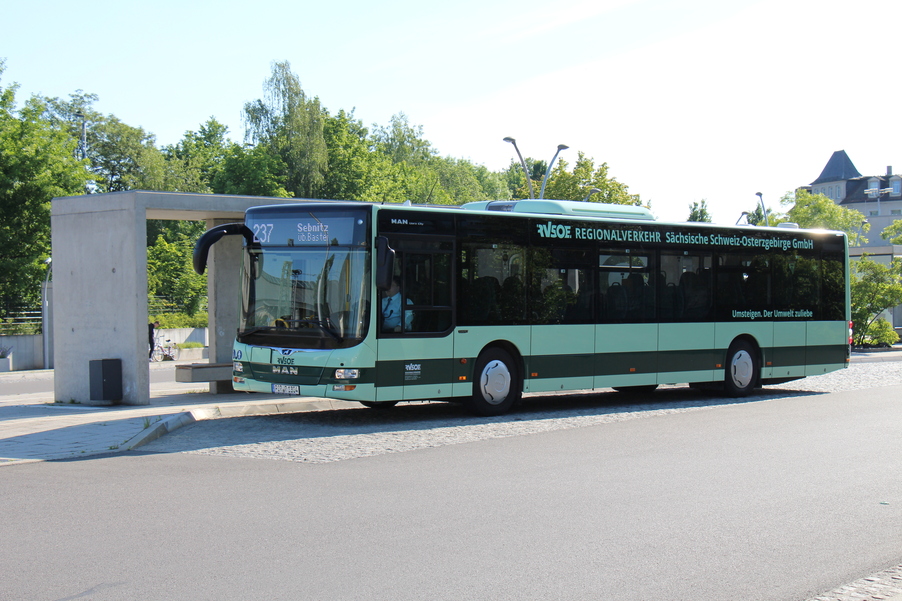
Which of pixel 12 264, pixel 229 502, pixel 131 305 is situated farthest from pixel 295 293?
pixel 12 264

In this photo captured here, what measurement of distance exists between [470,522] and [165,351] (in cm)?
3163

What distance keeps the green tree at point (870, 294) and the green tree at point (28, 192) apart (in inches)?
1227

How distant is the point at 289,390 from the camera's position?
13055 mm

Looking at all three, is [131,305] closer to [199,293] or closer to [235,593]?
[235,593]

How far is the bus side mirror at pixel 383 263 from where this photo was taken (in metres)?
12.5

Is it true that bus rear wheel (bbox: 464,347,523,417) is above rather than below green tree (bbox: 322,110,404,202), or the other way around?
below

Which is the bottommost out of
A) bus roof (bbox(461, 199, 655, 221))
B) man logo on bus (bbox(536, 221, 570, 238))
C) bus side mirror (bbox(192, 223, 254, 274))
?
bus side mirror (bbox(192, 223, 254, 274))

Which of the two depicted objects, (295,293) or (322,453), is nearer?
(322,453)

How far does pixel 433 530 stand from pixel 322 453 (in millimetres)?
4234

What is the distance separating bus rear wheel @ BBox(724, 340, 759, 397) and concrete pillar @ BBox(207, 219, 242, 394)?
9.68m

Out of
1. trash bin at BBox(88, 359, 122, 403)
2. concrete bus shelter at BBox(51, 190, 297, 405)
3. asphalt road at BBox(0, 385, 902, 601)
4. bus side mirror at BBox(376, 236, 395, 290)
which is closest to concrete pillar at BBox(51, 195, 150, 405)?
concrete bus shelter at BBox(51, 190, 297, 405)

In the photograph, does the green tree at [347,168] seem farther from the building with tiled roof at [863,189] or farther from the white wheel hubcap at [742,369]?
Answer: the building with tiled roof at [863,189]

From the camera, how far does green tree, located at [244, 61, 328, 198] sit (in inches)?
2569

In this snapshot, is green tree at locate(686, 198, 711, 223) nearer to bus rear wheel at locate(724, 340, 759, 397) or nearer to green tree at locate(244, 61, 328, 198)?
green tree at locate(244, 61, 328, 198)
